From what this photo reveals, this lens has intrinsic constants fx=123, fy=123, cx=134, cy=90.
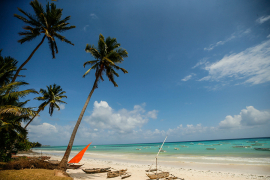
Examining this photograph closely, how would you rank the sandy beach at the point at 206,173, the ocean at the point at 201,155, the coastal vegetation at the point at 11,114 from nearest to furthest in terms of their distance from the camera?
the coastal vegetation at the point at 11,114 → the sandy beach at the point at 206,173 → the ocean at the point at 201,155

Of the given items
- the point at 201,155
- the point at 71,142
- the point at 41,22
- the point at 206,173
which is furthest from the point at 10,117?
the point at 201,155

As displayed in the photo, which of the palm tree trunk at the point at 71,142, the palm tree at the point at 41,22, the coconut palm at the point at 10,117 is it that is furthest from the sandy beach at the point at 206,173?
the palm tree at the point at 41,22

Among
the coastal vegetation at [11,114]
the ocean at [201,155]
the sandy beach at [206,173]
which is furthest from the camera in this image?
the ocean at [201,155]

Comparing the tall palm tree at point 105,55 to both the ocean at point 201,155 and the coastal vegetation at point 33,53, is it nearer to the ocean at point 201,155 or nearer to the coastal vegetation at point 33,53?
the coastal vegetation at point 33,53

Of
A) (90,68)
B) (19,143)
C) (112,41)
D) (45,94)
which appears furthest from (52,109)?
(112,41)

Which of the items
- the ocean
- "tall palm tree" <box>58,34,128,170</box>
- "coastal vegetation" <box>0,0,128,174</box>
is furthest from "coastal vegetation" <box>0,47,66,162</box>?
the ocean

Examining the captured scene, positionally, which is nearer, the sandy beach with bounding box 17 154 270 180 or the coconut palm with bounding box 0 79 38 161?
the coconut palm with bounding box 0 79 38 161

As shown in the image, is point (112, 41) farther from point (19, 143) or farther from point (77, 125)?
point (19, 143)

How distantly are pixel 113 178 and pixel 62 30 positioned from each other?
12.3 metres

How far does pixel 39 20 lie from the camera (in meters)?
9.83

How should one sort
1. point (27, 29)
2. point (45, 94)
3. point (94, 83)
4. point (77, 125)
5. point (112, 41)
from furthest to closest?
point (45, 94)
point (112, 41)
point (94, 83)
point (27, 29)
point (77, 125)

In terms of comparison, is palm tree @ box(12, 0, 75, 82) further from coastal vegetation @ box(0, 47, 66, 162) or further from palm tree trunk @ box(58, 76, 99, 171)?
A: palm tree trunk @ box(58, 76, 99, 171)

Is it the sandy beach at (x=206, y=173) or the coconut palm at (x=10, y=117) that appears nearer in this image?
the coconut palm at (x=10, y=117)

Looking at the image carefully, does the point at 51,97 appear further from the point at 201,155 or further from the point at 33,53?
the point at 201,155
